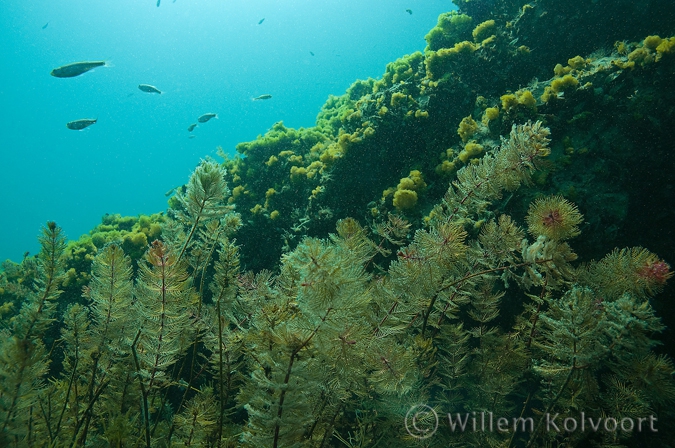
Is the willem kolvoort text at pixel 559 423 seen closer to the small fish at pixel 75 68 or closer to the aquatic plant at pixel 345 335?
the aquatic plant at pixel 345 335

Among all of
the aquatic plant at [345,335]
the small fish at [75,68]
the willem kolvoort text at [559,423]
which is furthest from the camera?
the small fish at [75,68]

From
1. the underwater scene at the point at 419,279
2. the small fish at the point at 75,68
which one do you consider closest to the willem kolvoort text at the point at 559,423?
the underwater scene at the point at 419,279

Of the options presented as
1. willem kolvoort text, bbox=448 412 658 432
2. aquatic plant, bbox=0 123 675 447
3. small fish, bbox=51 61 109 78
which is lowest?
willem kolvoort text, bbox=448 412 658 432

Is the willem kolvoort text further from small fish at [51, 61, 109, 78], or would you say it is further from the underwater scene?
small fish at [51, 61, 109, 78]

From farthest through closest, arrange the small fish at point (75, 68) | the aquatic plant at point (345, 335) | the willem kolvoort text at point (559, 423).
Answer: the small fish at point (75, 68) < the willem kolvoort text at point (559, 423) < the aquatic plant at point (345, 335)

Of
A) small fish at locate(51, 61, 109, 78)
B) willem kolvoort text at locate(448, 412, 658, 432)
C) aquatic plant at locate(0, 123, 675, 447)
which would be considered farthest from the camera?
small fish at locate(51, 61, 109, 78)

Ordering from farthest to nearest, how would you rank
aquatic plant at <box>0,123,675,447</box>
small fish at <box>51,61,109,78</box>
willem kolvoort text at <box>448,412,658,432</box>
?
1. small fish at <box>51,61,109,78</box>
2. willem kolvoort text at <box>448,412,658,432</box>
3. aquatic plant at <box>0,123,675,447</box>

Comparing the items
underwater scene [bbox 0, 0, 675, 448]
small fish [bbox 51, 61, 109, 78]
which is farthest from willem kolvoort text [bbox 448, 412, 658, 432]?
small fish [bbox 51, 61, 109, 78]

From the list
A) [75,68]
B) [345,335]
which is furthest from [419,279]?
[75,68]

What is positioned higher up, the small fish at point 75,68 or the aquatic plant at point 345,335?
the small fish at point 75,68

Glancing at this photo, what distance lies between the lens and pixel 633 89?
4434 mm

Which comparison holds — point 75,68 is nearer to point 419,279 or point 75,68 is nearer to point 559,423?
point 419,279

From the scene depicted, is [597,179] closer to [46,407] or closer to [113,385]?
[113,385]

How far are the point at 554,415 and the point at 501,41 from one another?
22.3 feet
